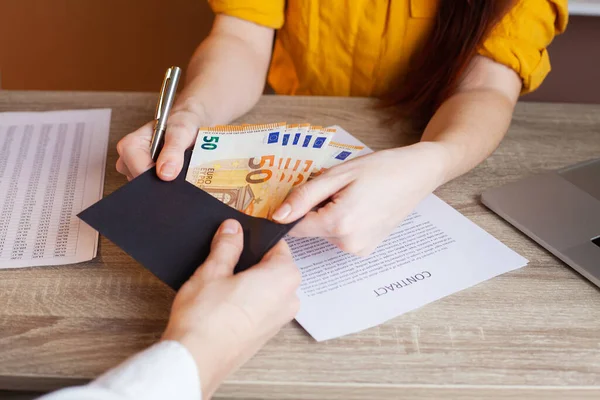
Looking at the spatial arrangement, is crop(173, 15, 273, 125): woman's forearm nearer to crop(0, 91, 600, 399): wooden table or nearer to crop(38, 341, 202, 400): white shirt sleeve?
crop(0, 91, 600, 399): wooden table

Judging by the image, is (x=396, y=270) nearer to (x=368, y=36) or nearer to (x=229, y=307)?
(x=229, y=307)

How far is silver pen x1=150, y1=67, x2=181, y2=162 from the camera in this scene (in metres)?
0.87

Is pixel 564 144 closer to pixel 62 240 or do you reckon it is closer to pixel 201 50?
pixel 201 50

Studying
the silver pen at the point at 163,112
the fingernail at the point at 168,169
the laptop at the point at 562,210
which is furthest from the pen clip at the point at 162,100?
the laptop at the point at 562,210

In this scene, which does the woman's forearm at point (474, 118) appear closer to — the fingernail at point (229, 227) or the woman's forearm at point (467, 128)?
the woman's forearm at point (467, 128)

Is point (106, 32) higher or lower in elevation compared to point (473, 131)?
lower

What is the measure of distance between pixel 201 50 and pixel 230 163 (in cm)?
45

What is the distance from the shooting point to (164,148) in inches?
32.9

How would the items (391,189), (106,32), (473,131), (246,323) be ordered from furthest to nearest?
(106,32)
(473,131)
(391,189)
(246,323)

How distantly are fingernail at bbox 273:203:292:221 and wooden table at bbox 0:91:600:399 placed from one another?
13 cm

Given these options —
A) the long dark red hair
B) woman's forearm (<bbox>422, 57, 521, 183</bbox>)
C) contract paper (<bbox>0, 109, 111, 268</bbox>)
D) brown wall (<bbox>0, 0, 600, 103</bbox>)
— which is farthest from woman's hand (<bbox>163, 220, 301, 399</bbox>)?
brown wall (<bbox>0, 0, 600, 103</bbox>)

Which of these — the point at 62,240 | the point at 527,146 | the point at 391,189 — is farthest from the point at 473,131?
the point at 62,240

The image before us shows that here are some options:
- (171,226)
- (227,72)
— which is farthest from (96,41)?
(171,226)

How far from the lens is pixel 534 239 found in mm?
895
